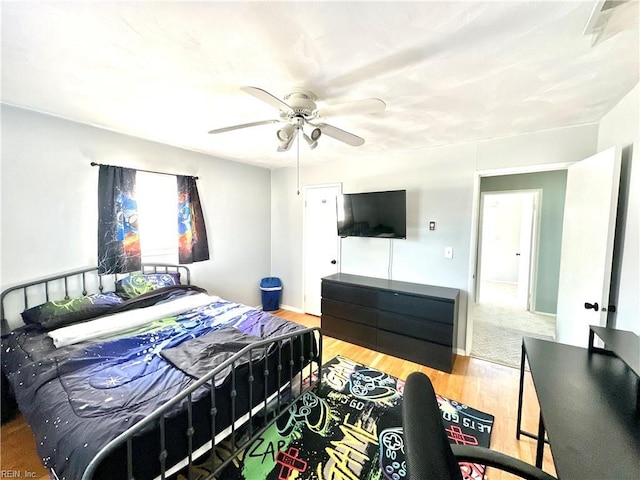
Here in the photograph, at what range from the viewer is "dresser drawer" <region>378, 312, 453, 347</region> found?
270 cm

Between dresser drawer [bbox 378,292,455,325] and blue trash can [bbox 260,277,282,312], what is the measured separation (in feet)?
6.55

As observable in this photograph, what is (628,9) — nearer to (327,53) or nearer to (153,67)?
(327,53)

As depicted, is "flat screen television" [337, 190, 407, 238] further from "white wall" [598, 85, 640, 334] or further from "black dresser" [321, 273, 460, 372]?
"white wall" [598, 85, 640, 334]

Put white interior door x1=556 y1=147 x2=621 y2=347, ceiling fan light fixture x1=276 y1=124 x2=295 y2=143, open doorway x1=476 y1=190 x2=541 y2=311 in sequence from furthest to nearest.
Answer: open doorway x1=476 y1=190 x2=541 y2=311 → ceiling fan light fixture x1=276 y1=124 x2=295 y2=143 → white interior door x1=556 y1=147 x2=621 y2=347

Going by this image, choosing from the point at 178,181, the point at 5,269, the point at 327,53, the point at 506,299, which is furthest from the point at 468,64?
the point at 506,299

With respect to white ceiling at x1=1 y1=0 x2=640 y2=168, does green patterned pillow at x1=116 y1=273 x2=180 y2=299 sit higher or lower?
lower

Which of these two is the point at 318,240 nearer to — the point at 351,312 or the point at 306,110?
the point at 351,312

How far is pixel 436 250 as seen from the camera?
3188mm

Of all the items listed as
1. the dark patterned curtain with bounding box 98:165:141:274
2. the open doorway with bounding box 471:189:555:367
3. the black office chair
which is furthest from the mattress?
the open doorway with bounding box 471:189:555:367

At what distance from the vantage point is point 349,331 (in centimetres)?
337

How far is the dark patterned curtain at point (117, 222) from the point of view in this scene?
2.61 meters

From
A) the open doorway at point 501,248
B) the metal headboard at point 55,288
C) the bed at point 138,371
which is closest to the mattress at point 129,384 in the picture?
the bed at point 138,371

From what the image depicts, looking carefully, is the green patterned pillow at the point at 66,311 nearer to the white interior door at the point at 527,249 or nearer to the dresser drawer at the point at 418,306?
the dresser drawer at the point at 418,306

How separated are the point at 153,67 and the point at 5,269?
2096 millimetres
